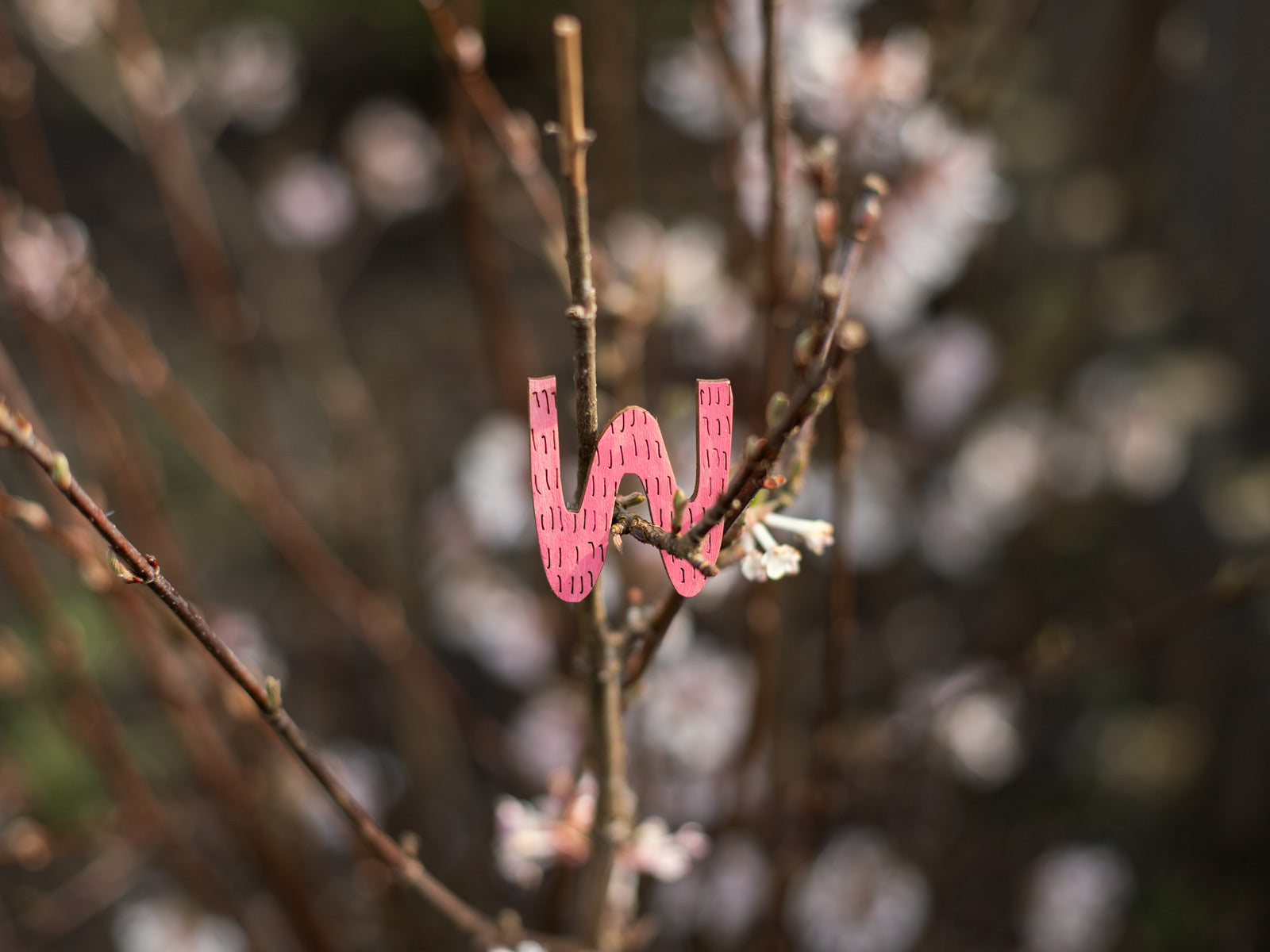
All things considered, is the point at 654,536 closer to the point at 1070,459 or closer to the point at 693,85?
the point at 693,85

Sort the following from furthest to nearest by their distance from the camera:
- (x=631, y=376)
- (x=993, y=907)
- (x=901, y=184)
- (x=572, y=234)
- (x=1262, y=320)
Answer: (x=993, y=907)
(x=1262, y=320)
(x=901, y=184)
(x=631, y=376)
(x=572, y=234)

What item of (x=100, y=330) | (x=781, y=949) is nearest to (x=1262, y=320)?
(x=781, y=949)

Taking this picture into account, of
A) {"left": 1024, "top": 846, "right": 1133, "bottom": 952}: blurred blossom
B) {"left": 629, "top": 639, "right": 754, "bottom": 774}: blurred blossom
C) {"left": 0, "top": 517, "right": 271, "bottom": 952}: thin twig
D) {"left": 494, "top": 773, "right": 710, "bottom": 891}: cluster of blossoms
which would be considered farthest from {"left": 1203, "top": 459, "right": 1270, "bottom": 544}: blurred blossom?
{"left": 0, "top": 517, "right": 271, "bottom": 952}: thin twig

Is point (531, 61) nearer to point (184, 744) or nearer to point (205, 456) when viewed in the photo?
point (205, 456)

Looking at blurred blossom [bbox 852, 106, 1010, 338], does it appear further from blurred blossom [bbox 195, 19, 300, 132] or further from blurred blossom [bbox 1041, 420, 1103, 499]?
blurred blossom [bbox 195, 19, 300, 132]

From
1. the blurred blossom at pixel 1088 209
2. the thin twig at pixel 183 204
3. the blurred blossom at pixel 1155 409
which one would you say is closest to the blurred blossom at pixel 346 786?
the thin twig at pixel 183 204

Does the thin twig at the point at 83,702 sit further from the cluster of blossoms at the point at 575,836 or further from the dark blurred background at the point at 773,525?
the cluster of blossoms at the point at 575,836
